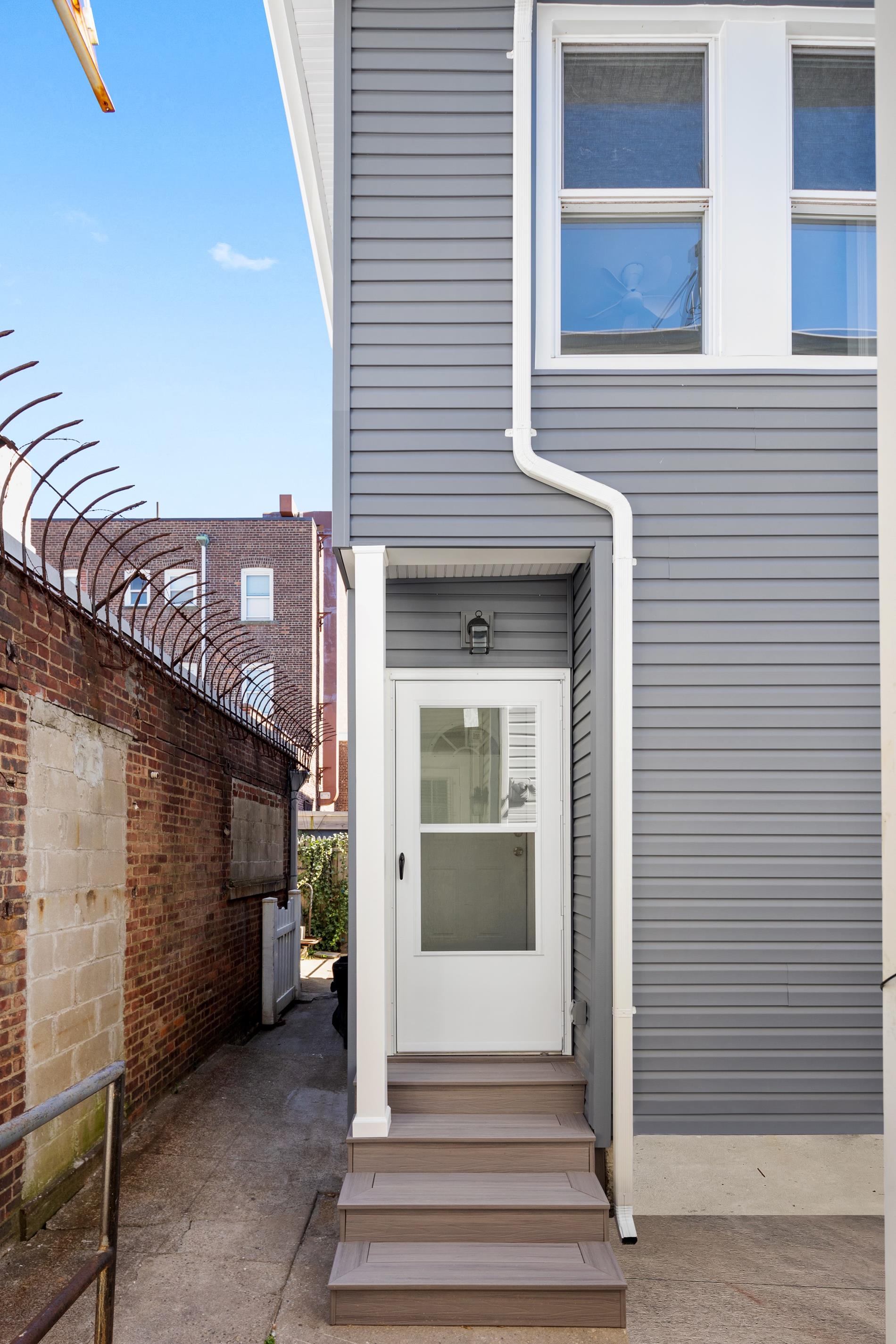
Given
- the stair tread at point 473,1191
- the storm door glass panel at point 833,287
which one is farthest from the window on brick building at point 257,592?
the stair tread at point 473,1191

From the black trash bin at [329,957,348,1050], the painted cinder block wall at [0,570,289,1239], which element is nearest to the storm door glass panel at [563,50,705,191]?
the painted cinder block wall at [0,570,289,1239]

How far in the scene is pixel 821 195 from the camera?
4.38 m

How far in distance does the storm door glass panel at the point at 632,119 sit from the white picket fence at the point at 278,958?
20.4ft

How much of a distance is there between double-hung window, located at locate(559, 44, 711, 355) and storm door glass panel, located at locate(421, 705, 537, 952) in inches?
77.9

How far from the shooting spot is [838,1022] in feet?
13.5

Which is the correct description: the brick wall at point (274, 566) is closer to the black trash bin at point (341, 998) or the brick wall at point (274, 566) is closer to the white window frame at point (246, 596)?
the white window frame at point (246, 596)

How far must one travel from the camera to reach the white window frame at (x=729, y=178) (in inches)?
170

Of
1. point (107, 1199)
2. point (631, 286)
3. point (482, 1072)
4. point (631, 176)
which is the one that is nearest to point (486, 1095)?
point (482, 1072)

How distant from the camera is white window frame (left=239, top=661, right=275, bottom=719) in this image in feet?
25.7

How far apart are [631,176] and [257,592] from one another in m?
16.7

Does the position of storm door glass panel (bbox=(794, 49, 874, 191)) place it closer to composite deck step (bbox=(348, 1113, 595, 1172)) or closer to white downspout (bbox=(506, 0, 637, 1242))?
white downspout (bbox=(506, 0, 637, 1242))

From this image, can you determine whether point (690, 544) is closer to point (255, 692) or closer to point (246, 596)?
point (255, 692)

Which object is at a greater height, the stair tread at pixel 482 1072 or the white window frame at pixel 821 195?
the white window frame at pixel 821 195

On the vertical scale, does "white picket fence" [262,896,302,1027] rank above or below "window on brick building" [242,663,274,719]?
below
